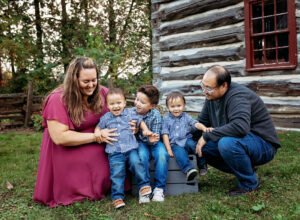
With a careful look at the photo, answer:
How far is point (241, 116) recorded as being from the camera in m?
2.88

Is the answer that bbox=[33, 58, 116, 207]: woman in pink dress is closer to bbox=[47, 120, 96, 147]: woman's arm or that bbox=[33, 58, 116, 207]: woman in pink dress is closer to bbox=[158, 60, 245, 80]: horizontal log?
bbox=[47, 120, 96, 147]: woman's arm

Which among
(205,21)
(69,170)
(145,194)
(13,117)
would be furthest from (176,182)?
(13,117)

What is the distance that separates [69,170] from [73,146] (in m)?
0.25

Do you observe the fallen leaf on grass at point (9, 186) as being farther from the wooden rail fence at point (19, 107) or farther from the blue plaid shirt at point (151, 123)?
the wooden rail fence at point (19, 107)

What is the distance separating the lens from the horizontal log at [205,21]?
6.41 meters

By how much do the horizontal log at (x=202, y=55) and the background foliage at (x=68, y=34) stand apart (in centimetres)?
477

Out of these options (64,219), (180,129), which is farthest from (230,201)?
(64,219)

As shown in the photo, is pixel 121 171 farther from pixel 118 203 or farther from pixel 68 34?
pixel 68 34

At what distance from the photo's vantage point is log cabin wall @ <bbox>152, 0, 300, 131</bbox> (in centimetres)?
612

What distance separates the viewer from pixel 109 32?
1581 centimetres

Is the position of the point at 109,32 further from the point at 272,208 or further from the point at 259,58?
the point at 272,208

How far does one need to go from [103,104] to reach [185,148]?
3.48ft

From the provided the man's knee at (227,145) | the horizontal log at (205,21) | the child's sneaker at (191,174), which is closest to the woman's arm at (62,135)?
the child's sneaker at (191,174)

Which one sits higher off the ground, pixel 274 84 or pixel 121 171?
pixel 274 84
